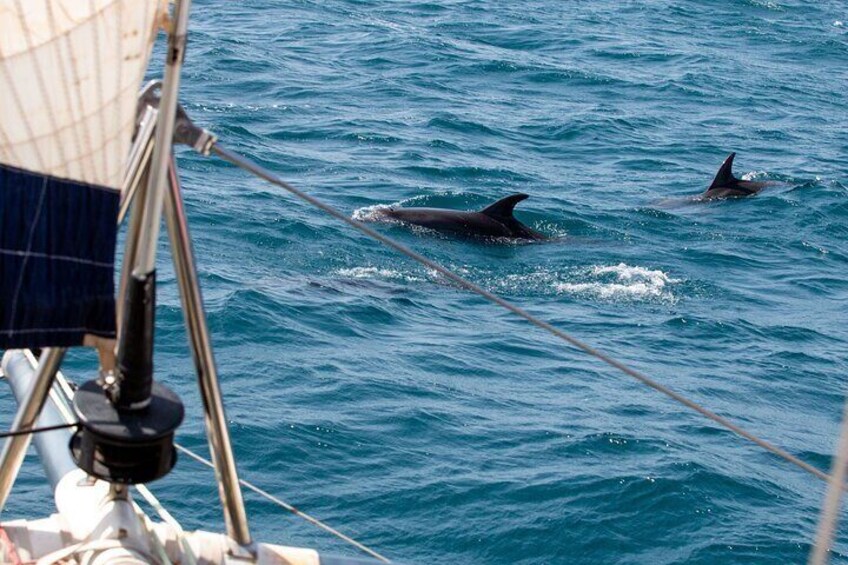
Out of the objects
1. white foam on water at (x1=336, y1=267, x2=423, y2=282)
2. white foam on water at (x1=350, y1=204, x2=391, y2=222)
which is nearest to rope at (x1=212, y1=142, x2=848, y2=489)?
white foam on water at (x1=336, y1=267, x2=423, y2=282)

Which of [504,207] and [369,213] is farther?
[369,213]

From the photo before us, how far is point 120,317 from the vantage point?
468 centimetres

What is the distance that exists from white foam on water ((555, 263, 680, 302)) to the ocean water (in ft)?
0.16

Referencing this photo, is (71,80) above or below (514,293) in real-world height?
above

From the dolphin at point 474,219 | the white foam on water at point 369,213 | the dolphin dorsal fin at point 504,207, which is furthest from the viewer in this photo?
the white foam on water at point 369,213

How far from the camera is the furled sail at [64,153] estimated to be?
392 cm

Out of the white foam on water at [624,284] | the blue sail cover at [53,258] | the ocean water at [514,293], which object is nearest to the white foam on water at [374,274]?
the ocean water at [514,293]

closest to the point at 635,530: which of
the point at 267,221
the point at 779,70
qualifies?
the point at 267,221

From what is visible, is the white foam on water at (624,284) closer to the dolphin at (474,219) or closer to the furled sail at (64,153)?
the dolphin at (474,219)

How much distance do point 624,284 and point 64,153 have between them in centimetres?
1711

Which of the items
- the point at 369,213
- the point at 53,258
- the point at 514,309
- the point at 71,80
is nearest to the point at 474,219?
the point at 369,213

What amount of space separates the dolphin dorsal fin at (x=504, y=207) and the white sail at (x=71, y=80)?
1803 cm

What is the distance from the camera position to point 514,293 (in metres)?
20.0

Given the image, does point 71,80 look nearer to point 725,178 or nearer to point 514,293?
point 514,293
